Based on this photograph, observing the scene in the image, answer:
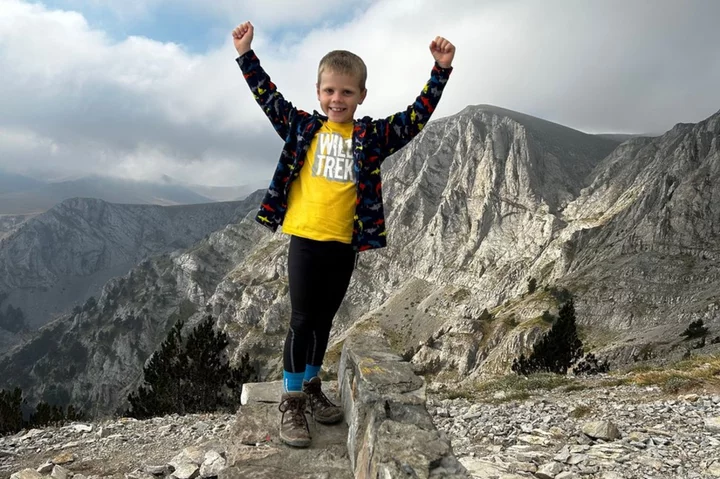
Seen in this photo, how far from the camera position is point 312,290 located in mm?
5156

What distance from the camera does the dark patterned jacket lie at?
5070mm

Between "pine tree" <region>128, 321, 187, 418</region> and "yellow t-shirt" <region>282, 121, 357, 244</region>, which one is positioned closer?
"yellow t-shirt" <region>282, 121, 357, 244</region>

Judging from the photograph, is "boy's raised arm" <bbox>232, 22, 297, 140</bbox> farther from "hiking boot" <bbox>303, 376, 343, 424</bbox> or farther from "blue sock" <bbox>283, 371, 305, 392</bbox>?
Answer: "hiking boot" <bbox>303, 376, 343, 424</bbox>

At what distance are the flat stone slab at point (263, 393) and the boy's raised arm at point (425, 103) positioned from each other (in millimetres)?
4111

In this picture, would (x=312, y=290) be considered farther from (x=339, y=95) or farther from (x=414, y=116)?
(x=414, y=116)

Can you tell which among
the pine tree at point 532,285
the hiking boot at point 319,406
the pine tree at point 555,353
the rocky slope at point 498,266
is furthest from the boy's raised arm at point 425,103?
the pine tree at point 532,285

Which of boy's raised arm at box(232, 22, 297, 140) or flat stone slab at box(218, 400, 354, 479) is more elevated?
boy's raised arm at box(232, 22, 297, 140)

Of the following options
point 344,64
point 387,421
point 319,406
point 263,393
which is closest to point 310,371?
point 319,406

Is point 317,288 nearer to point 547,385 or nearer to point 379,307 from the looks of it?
point 547,385

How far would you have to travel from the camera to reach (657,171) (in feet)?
440

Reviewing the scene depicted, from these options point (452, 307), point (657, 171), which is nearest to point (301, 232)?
point (452, 307)

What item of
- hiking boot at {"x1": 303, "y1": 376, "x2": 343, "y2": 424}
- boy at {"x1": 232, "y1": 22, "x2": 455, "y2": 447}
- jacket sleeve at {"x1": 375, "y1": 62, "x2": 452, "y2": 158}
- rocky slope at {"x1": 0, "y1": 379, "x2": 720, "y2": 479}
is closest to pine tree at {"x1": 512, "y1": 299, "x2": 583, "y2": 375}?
rocky slope at {"x1": 0, "y1": 379, "x2": 720, "y2": 479}

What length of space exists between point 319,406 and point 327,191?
2.81 meters

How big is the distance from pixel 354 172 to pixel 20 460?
10.8 m
